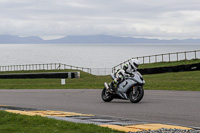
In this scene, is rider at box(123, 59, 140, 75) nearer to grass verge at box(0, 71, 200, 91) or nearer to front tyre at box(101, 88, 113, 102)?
front tyre at box(101, 88, 113, 102)

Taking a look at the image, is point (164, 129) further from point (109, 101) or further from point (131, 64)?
point (109, 101)

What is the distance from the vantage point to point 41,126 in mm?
8625

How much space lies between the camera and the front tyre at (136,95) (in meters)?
14.5

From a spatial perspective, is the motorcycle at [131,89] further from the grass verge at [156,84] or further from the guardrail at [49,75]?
the guardrail at [49,75]

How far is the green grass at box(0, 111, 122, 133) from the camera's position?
793 cm

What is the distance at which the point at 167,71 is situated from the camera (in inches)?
1519

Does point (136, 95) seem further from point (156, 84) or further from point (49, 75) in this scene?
point (49, 75)

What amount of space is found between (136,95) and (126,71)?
94cm

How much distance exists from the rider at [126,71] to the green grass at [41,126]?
5.58m

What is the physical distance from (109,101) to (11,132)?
817 centimetres

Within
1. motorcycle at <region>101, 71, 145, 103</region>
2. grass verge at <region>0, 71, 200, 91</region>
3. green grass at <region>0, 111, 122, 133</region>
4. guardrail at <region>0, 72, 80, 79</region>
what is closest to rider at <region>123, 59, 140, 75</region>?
motorcycle at <region>101, 71, 145, 103</region>

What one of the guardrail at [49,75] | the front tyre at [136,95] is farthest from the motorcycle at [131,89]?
the guardrail at [49,75]

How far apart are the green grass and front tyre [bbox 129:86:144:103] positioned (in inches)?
220

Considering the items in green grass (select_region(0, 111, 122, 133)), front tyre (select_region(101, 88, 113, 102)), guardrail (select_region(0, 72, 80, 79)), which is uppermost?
guardrail (select_region(0, 72, 80, 79))
